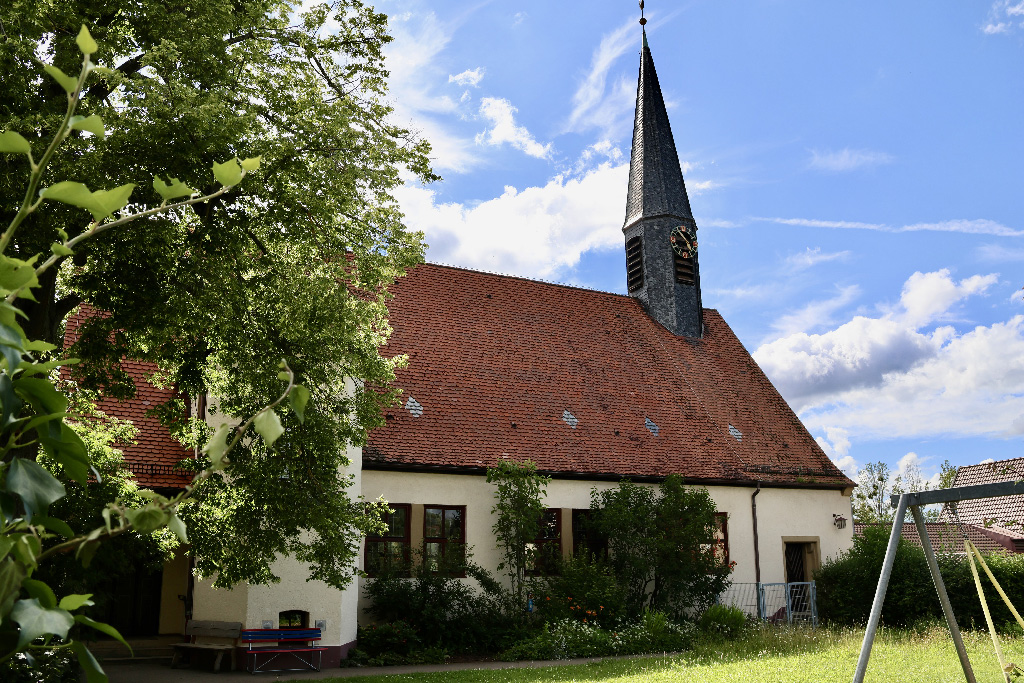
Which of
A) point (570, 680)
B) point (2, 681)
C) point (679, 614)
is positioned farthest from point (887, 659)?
point (2, 681)

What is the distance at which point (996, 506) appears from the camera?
103ft

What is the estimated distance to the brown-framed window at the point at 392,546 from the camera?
53.0 ft

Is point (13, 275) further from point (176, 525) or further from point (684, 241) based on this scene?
point (684, 241)

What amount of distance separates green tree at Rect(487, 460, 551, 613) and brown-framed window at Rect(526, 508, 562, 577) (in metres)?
0.07

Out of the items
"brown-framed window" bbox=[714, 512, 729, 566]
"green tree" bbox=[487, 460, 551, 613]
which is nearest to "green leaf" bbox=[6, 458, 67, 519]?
"green tree" bbox=[487, 460, 551, 613]

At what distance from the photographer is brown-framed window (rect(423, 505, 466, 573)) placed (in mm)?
16609

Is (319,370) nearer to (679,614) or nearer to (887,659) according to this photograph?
(887,659)

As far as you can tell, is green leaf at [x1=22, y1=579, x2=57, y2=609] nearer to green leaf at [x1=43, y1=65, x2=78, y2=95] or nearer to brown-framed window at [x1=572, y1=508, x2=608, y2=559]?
green leaf at [x1=43, y1=65, x2=78, y2=95]

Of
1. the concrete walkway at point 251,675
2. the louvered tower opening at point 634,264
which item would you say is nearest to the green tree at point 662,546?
the concrete walkway at point 251,675

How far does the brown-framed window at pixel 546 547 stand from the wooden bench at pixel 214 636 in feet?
19.9

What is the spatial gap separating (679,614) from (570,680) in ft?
24.4

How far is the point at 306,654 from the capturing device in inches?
547

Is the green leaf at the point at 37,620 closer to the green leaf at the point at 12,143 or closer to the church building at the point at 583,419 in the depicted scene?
the green leaf at the point at 12,143

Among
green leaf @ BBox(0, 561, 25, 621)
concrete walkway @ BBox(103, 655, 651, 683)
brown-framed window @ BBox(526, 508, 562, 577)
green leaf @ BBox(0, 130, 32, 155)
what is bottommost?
concrete walkway @ BBox(103, 655, 651, 683)
